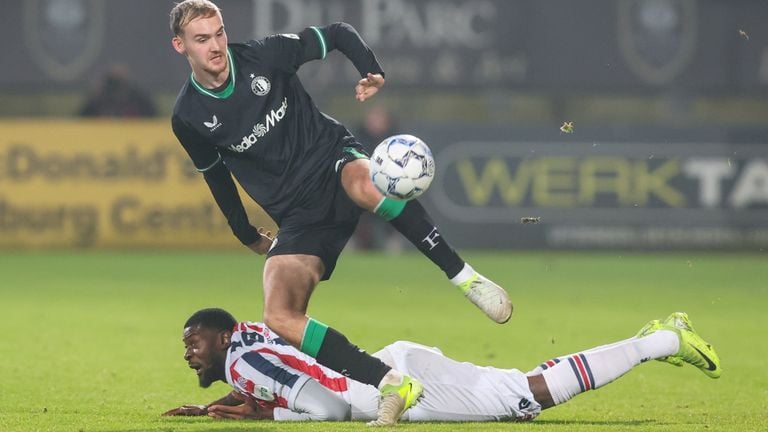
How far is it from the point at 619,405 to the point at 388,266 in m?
9.87

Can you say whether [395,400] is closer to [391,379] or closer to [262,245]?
[391,379]

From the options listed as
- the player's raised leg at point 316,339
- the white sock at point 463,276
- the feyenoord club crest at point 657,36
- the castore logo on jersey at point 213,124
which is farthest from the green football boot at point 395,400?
the feyenoord club crest at point 657,36

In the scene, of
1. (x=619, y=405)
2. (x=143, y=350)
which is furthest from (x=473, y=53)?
(x=619, y=405)

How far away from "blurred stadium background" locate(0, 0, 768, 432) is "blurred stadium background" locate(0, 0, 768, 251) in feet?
0.08

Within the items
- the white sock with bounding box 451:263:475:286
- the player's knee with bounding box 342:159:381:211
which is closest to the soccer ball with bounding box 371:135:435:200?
the player's knee with bounding box 342:159:381:211

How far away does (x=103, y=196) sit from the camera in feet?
61.9

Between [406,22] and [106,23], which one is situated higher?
[406,22]

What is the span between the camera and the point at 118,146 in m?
19.1

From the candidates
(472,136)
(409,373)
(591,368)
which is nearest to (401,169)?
(409,373)

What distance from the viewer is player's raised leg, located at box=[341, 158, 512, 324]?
6.67m

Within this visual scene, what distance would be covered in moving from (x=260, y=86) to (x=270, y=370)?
59.7 inches

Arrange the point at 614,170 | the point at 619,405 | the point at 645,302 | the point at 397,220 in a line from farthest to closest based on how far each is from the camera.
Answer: the point at 614,170 < the point at 645,302 < the point at 619,405 < the point at 397,220

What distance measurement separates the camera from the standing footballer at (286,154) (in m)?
6.79

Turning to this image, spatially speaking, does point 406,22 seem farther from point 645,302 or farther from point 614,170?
point 645,302
